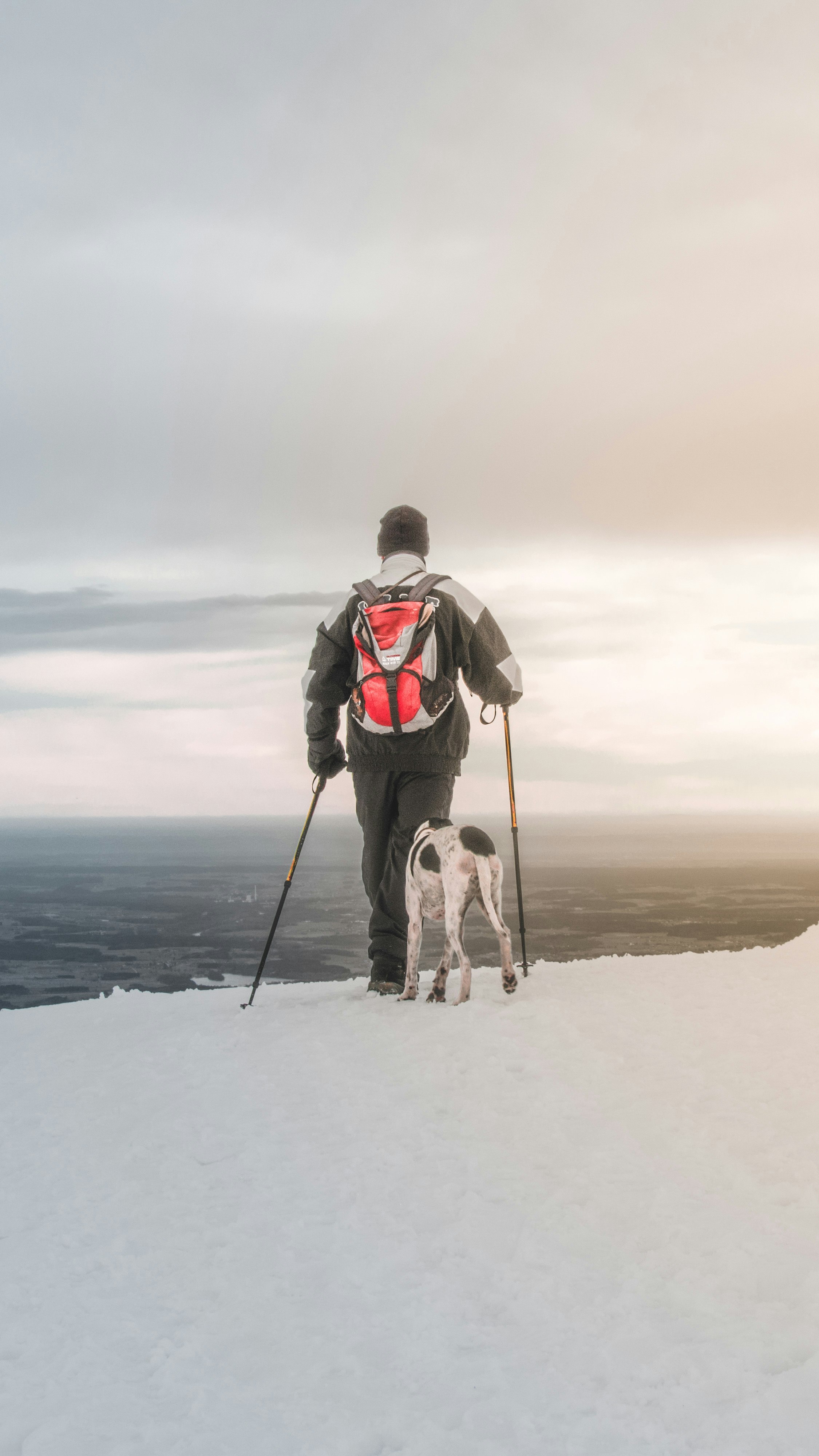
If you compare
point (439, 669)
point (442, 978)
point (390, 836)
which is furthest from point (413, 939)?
point (439, 669)

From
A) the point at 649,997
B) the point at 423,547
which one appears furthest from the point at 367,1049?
the point at 423,547

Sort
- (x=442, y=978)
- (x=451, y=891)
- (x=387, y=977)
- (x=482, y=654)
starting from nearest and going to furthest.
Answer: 1. (x=451, y=891)
2. (x=442, y=978)
3. (x=482, y=654)
4. (x=387, y=977)

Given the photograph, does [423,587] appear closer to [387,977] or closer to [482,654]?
[482,654]

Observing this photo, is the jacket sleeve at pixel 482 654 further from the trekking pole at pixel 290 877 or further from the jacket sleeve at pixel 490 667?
the trekking pole at pixel 290 877

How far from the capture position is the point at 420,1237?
320 centimetres

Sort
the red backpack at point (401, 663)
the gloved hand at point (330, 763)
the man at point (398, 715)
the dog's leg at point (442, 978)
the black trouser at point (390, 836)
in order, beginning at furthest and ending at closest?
the gloved hand at point (330, 763)
the black trouser at point (390, 836)
the man at point (398, 715)
the red backpack at point (401, 663)
the dog's leg at point (442, 978)

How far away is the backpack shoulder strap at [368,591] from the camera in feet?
21.0

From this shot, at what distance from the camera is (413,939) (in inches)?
245

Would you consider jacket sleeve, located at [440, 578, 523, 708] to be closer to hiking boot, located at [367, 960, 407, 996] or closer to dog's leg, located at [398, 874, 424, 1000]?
dog's leg, located at [398, 874, 424, 1000]

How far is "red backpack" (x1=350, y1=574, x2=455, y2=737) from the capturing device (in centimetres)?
623

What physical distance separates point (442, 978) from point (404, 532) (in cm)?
306

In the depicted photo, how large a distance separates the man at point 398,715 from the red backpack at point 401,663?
1cm

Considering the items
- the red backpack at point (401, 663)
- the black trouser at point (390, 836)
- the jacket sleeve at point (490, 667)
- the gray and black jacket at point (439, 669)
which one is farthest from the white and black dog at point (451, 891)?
the jacket sleeve at point (490, 667)

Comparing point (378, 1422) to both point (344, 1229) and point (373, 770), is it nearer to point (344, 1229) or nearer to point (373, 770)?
point (344, 1229)
